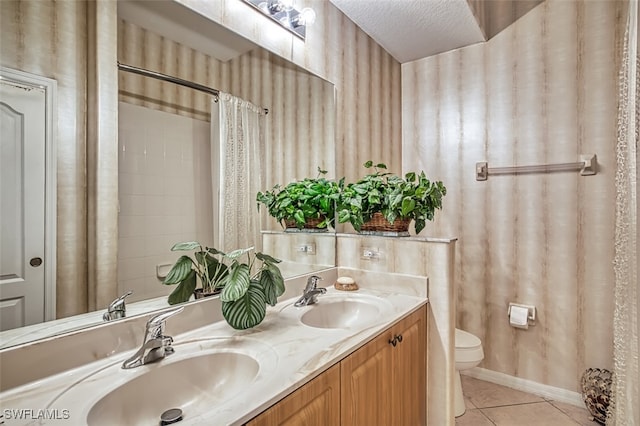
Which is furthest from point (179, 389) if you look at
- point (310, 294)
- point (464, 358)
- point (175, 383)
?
point (464, 358)

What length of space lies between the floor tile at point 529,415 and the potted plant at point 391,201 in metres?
1.26

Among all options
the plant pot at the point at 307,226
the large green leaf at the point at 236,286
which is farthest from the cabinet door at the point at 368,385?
the plant pot at the point at 307,226

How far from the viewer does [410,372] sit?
137cm

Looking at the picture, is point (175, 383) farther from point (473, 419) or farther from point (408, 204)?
point (473, 419)

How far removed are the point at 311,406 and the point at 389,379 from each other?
18.6 inches

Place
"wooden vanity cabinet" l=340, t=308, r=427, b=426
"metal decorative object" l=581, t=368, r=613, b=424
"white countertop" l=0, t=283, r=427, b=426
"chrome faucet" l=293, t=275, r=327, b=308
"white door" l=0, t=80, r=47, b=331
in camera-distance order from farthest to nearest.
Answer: "metal decorative object" l=581, t=368, r=613, b=424
"chrome faucet" l=293, t=275, r=327, b=308
"wooden vanity cabinet" l=340, t=308, r=427, b=426
"white door" l=0, t=80, r=47, b=331
"white countertop" l=0, t=283, r=427, b=426

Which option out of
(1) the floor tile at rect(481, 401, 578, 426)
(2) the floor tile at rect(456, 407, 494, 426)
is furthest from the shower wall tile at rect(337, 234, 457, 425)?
(1) the floor tile at rect(481, 401, 578, 426)

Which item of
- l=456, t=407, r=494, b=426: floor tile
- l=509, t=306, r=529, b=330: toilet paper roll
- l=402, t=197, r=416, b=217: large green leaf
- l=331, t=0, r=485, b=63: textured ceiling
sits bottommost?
l=456, t=407, r=494, b=426: floor tile

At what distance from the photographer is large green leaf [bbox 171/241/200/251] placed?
1.14 meters

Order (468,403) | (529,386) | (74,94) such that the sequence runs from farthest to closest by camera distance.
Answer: (529,386)
(468,403)
(74,94)

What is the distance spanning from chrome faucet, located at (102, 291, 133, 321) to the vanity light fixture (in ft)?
4.40

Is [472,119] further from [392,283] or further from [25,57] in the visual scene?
[25,57]

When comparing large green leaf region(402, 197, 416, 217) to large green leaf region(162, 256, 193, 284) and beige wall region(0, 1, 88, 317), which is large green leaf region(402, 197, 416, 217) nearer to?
large green leaf region(162, 256, 193, 284)

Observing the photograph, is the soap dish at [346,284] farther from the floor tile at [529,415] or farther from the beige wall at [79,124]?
the floor tile at [529,415]
